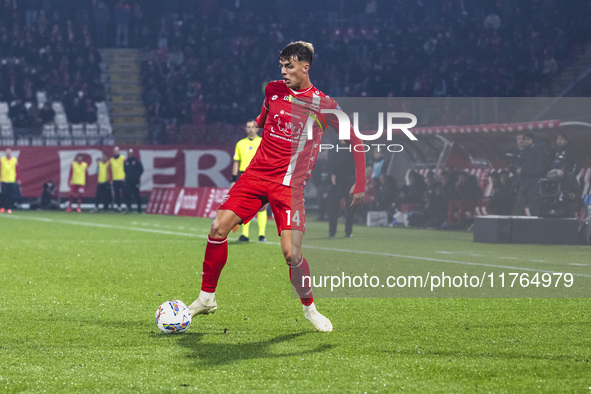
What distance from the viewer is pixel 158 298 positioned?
305 inches

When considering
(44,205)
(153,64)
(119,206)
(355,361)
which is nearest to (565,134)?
(355,361)

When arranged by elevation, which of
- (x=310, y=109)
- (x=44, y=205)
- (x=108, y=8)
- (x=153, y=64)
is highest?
(x=108, y=8)

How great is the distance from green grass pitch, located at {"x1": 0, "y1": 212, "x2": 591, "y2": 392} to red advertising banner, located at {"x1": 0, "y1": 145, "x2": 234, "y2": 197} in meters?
15.9

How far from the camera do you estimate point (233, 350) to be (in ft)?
17.2

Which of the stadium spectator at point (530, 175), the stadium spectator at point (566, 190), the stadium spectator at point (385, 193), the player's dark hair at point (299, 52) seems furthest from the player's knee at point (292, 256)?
the stadium spectator at point (530, 175)

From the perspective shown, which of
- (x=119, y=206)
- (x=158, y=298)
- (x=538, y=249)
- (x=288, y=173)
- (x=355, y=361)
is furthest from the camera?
(x=119, y=206)

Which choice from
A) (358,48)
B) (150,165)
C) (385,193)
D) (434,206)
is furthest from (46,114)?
(385,193)

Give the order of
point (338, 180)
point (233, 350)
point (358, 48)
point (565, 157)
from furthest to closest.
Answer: point (358, 48), point (338, 180), point (565, 157), point (233, 350)

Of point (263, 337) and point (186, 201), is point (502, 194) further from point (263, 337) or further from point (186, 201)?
point (186, 201)

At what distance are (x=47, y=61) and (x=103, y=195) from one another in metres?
7.21

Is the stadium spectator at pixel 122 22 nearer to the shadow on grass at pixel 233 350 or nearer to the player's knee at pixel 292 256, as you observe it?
the player's knee at pixel 292 256

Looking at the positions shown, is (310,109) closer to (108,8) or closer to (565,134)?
(565,134)

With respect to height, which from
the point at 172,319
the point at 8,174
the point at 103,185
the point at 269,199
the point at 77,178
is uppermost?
the point at 269,199

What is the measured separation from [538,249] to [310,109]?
801 centimetres
